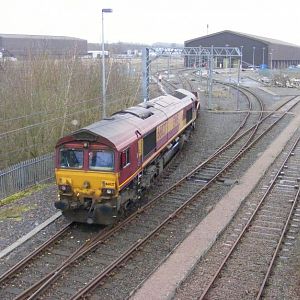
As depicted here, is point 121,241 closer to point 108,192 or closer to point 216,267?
point 108,192

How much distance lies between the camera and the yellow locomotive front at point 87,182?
12625mm

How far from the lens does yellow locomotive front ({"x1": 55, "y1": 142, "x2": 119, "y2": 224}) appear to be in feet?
41.4

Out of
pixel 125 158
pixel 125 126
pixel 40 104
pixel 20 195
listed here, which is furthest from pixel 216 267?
pixel 40 104

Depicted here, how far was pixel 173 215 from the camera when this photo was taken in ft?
46.3

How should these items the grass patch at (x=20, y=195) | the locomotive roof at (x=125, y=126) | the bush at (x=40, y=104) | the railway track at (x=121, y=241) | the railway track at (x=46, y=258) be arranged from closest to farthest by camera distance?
the railway track at (x=121, y=241) < the railway track at (x=46, y=258) < the locomotive roof at (x=125, y=126) < the grass patch at (x=20, y=195) < the bush at (x=40, y=104)

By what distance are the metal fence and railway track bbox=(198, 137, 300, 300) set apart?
29.9 ft

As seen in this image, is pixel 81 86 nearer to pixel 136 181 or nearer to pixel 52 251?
pixel 136 181

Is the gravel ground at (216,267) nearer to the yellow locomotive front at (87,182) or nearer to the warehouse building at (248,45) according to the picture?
the yellow locomotive front at (87,182)

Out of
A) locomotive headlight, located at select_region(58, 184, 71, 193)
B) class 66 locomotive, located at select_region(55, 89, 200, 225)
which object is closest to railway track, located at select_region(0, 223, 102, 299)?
class 66 locomotive, located at select_region(55, 89, 200, 225)

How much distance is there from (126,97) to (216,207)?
694 inches

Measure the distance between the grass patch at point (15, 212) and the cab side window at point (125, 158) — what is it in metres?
3.72

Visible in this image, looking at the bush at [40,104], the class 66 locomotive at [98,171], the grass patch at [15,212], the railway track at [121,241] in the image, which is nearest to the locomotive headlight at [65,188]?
the class 66 locomotive at [98,171]

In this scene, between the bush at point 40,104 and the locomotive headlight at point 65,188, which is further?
the bush at point 40,104

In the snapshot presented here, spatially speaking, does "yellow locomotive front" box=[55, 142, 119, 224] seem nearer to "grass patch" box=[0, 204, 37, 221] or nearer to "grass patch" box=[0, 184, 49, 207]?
"grass patch" box=[0, 204, 37, 221]
